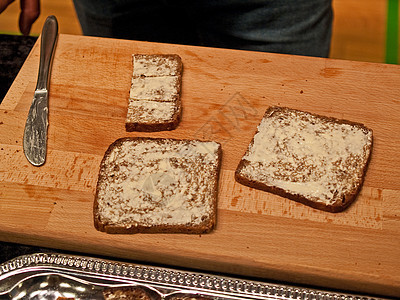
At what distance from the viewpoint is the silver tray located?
4.99 feet

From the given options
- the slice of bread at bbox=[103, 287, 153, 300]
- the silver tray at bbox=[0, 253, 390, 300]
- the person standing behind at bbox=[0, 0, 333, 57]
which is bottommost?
the slice of bread at bbox=[103, 287, 153, 300]

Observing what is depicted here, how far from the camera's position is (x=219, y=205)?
5.86 feet

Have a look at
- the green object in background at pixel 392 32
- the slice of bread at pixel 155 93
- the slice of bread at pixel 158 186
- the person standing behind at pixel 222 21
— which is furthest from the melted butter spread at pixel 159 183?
the green object in background at pixel 392 32

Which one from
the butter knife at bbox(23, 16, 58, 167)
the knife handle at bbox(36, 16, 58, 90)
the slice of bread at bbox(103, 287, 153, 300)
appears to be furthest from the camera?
the knife handle at bbox(36, 16, 58, 90)

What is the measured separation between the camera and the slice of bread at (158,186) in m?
1.69

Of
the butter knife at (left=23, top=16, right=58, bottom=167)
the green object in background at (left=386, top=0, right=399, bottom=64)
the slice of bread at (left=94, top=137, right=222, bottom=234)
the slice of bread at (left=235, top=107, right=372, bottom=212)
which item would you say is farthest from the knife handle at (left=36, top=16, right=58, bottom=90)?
the green object in background at (left=386, top=0, right=399, bottom=64)

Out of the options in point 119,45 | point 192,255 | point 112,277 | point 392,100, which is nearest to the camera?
point 112,277

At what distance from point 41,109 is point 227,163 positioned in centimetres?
90

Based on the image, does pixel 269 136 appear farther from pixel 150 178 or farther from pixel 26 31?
pixel 26 31

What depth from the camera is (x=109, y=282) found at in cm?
155

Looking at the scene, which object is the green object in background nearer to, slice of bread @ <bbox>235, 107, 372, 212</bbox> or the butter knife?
slice of bread @ <bbox>235, 107, 372, 212</bbox>

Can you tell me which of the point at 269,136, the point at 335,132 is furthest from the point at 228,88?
the point at 335,132

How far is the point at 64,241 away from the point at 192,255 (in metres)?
0.50

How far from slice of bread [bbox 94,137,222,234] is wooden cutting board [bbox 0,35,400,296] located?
0.18 ft
